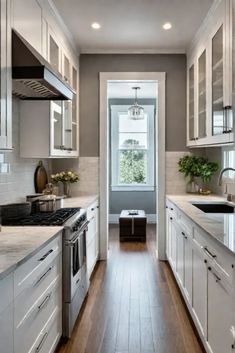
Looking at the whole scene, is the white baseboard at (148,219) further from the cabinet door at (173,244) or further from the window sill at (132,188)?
the cabinet door at (173,244)

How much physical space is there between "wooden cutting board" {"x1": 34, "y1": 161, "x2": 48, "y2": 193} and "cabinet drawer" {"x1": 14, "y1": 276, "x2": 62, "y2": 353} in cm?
173

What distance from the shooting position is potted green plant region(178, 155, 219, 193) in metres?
5.09

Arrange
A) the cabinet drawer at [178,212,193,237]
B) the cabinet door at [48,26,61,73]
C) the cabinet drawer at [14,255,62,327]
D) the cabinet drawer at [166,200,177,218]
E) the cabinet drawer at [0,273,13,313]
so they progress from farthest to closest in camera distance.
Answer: the cabinet drawer at [166,200,177,218] → the cabinet door at [48,26,61,73] → the cabinet drawer at [178,212,193,237] → the cabinet drawer at [14,255,62,327] → the cabinet drawer at [0,273,13,313]

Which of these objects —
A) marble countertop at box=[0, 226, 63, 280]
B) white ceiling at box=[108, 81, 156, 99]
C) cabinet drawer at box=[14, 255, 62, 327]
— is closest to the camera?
marble countertop at box=[0, 226, 63, 280]

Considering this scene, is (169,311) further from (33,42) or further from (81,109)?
(81,109)

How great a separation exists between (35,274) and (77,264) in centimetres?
125

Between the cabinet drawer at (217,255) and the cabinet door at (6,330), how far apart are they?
1.05 metres

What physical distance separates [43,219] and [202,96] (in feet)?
7.86

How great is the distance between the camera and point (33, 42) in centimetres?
315

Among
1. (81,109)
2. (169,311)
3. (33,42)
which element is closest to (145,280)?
(169,311)

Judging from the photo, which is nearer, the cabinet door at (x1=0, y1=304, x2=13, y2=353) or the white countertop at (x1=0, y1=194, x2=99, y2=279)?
the cabinet door at (x1=0, y1=304, x2=13, y2=353)

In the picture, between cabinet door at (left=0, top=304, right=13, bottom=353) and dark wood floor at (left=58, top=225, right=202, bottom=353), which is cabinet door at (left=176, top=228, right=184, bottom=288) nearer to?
dark wood floor at (left=58, top=225, right=202, bottom=353)

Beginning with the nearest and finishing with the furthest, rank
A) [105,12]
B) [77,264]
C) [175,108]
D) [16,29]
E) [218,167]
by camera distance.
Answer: [16,29]
[77,264]
[105,12]
[218,167]
[175,108]

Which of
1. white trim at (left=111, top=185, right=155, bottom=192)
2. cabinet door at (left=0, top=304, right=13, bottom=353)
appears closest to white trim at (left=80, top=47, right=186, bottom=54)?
white trim at (left=111, top=185, right=155, bottom=192)
